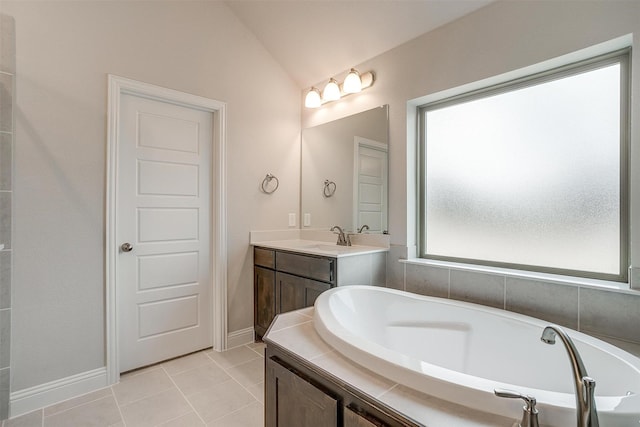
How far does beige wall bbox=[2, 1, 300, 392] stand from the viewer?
5.99 feet

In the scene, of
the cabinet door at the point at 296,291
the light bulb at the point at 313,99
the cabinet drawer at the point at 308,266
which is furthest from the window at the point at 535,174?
the light bulb at the point at 313,99

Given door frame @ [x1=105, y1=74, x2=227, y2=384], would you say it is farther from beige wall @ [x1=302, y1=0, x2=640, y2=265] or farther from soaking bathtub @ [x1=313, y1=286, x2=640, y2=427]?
soaking bathtub @ [x1=313, y1=286, x2=640, y2=427]

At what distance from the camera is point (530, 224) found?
1876 mm

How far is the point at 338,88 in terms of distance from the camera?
109 inches

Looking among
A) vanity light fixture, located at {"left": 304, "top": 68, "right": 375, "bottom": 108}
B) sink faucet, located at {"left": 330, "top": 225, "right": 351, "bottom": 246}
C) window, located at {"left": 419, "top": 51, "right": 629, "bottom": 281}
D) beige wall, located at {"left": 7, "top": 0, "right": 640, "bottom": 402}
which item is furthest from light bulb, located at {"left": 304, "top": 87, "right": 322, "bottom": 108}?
sink faucet, located at {"left": 330, "top": 225, "right": 351, "bottom": 246}

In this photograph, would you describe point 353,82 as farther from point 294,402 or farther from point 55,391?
point 55,391

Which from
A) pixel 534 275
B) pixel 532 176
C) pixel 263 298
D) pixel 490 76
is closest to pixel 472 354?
pixel 534 275

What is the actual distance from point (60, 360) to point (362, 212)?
2311mm

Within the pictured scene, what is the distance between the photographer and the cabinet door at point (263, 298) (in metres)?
2.65

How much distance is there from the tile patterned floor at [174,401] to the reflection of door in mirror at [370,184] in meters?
1.45

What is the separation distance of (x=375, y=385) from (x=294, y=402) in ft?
1.16

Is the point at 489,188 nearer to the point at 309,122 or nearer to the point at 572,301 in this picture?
the point at 572,301

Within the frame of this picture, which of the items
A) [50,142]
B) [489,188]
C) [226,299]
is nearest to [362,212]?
[489,188]

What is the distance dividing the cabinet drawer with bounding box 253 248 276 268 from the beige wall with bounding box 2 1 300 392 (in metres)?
1.16
